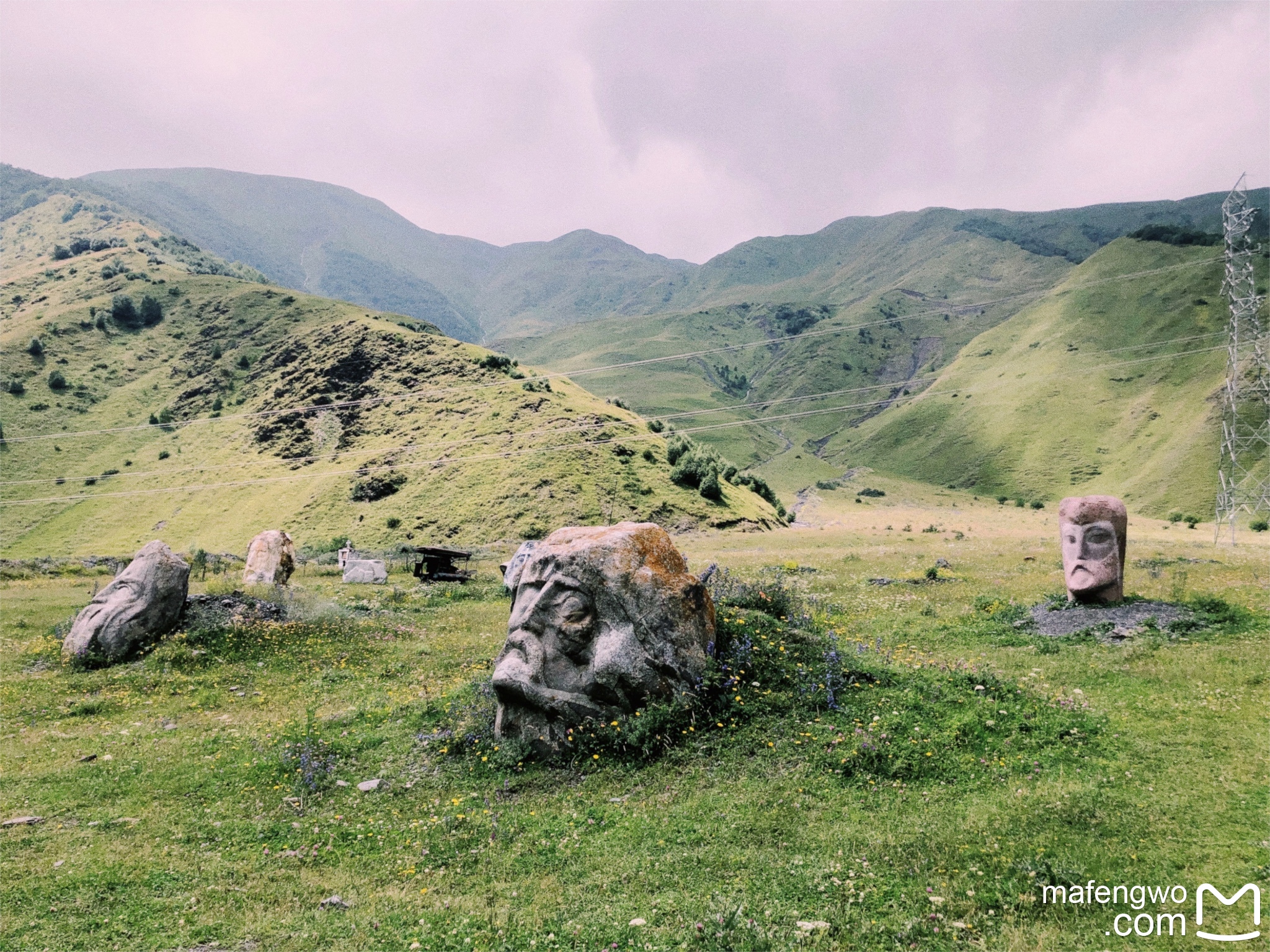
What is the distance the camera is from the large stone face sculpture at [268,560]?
33.0 metres

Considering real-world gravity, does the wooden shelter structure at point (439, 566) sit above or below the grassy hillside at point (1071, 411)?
below

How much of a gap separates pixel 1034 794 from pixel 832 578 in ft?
67.2

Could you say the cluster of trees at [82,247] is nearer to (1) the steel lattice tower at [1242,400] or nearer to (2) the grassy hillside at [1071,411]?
(2) the grassy hillside at [1071,411]

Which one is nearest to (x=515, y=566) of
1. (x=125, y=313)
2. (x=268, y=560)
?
(x=268, y=560)

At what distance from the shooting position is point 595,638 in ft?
39.9

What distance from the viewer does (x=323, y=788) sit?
11.1m

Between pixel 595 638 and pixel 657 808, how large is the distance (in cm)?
342

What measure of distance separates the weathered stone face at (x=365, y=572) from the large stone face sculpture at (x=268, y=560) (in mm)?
2993

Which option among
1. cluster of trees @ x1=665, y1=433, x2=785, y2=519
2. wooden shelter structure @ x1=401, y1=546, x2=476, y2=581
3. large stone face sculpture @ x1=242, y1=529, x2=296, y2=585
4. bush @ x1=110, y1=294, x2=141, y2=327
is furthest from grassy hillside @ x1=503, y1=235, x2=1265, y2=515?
bush @ x1=110, y1=294, x2=141, y2=327

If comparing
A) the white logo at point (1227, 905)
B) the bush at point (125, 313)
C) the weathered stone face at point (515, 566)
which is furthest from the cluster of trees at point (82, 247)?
the white logo at point (1227, 905)

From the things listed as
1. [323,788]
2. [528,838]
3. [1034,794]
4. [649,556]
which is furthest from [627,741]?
[1034,794]

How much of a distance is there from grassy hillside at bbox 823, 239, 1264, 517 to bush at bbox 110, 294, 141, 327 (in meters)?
157

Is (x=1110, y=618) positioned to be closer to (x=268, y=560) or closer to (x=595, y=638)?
(x=595, y=638)

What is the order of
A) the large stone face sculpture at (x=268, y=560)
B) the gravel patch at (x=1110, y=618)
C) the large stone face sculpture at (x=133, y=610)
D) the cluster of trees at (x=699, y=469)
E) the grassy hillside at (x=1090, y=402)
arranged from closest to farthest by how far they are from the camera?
the gravel patch at (x=1110, y=618), the large stone face sculpture at (x=133, y=610), the large stone face sculpture at (x=268, y=560), the cluster of trees at (x=699, y=469), the grassy hillside at (x=1090, y=402)
